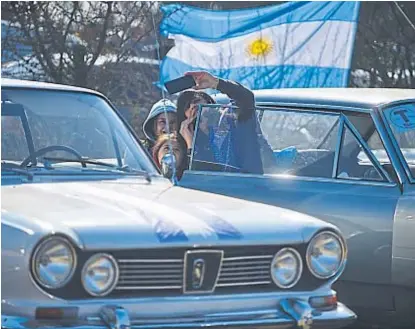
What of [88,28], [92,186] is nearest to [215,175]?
[92,186]

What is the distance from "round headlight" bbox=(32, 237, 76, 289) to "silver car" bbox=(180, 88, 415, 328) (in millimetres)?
2257

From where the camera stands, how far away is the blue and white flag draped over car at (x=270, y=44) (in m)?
10.4

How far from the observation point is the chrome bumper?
370 cm

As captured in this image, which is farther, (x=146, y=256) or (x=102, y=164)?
(x=102, y=164)

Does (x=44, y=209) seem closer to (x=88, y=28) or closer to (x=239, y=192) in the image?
(x=239, y=192)

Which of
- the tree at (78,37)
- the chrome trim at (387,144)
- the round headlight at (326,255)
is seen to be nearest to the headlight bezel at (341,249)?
the round headlight at (326,255)

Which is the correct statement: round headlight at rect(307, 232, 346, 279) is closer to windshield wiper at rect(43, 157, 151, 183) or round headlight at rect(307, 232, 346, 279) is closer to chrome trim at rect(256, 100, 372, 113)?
windshield wiper at rect(43, 157, 151, 183)

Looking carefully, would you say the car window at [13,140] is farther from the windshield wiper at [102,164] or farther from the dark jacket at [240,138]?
the dark jacket at [240,138]

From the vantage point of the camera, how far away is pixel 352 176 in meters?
5.92

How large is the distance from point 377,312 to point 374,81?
43.6ft

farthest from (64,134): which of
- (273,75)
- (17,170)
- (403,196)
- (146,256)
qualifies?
(273,75)

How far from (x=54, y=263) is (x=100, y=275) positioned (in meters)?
0.19

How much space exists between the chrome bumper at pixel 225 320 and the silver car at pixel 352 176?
4.12 ft

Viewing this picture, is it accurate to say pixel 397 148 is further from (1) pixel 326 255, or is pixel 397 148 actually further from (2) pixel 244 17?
(2) pixel 244 17
